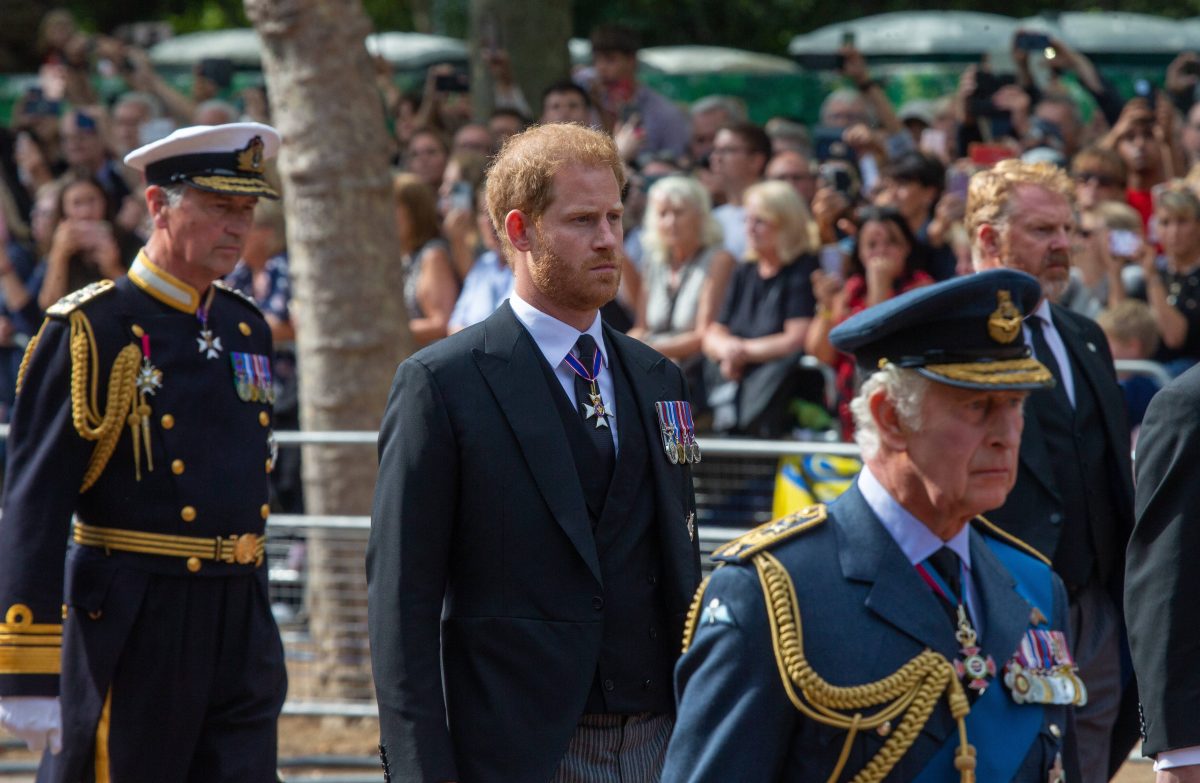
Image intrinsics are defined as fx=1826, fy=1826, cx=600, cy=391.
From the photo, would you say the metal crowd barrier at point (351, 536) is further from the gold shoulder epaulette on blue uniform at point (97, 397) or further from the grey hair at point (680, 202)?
the gold shoulder epaulette on blue uniform at point (97, 397)

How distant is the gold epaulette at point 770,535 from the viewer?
2.88 metres

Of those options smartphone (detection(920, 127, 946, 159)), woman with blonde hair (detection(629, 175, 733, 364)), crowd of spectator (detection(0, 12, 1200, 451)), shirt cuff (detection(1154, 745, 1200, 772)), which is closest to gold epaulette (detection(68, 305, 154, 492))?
shirt cuff (detection(1154, 745, 1200, 772))

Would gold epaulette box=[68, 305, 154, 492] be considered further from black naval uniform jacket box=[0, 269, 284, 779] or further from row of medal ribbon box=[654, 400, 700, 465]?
row of medal ribbon box=[654, 400, 700, 465]

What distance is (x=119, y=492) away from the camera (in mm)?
5055

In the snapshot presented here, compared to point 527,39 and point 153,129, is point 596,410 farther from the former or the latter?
point 527,39

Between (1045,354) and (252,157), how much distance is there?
7.79 ft

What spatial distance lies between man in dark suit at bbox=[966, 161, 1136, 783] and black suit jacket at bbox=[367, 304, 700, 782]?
1503 mm

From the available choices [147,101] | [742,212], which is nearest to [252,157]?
[742,212]

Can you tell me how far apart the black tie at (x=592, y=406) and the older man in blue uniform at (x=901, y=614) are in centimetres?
116

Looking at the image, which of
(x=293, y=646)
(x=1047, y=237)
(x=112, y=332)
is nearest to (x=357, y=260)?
(x=293, y=646)

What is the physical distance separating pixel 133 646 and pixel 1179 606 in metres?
2.77

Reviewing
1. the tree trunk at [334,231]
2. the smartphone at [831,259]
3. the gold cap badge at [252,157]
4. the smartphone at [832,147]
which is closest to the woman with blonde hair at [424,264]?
the tree trunk at [334,231]

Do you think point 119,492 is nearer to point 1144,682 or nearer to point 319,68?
point 1144,682

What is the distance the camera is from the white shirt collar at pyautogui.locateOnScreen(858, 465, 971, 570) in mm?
2881
